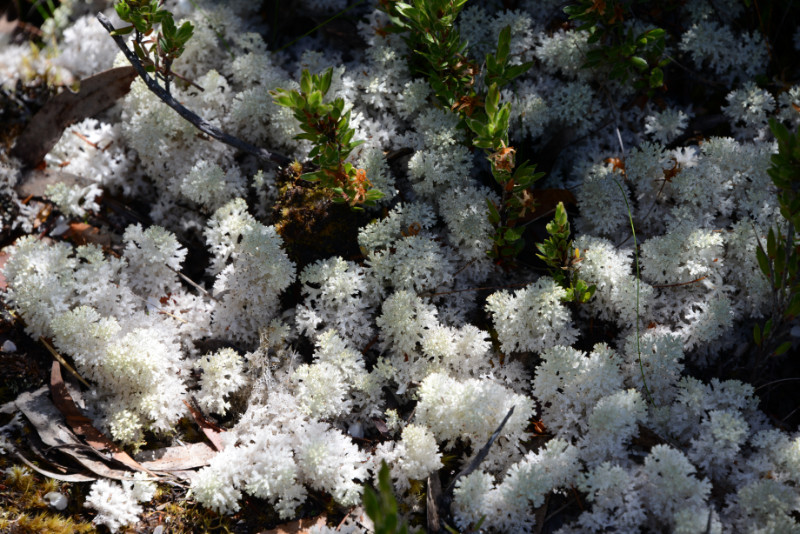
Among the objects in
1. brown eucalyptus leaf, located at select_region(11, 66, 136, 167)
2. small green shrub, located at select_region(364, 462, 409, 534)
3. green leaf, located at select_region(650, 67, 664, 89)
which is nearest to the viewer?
small green shrub, located at select_region(364, 462, 409, 534)

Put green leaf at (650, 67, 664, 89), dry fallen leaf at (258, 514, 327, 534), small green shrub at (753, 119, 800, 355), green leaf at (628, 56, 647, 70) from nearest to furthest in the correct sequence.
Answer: small green shrub at (753, 119, 800, 355)
dry fallen leaf at (258, 514, 327, 534)
green leaf at (628, 56, 647, 70)
green leaf at (650, 67, 664, 89)

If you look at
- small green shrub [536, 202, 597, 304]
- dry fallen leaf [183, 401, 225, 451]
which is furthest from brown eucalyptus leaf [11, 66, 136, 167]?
small green shrub [536, 202, 597, 304]

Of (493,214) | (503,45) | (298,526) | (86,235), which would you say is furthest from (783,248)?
(86,235)

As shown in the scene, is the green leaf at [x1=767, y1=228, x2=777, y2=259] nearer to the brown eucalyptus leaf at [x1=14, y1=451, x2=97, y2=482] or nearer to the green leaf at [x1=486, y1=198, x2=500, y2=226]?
the green leaf at [x1=486, y1=198, x2=500, y2=226]

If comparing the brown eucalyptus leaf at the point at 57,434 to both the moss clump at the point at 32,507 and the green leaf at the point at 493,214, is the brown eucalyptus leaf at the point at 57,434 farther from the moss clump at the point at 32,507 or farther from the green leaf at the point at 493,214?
the green leaf at the point at 493,214

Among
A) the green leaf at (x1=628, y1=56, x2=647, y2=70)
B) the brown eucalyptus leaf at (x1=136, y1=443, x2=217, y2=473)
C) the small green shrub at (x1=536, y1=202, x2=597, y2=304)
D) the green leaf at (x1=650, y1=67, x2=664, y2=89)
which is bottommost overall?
the brown eucalyptus leaf at (x1=136, y1=443, x2=217, y2=473)

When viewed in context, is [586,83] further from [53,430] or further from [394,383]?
[53,430]

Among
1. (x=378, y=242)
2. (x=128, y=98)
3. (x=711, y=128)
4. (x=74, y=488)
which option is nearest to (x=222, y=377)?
(x=74, y=488)
